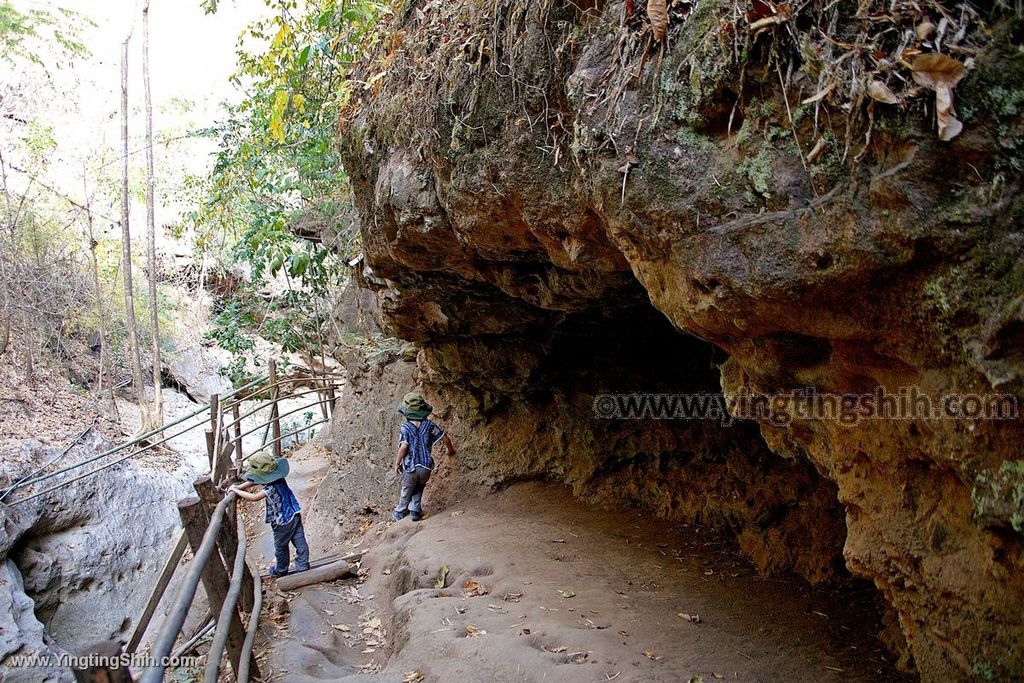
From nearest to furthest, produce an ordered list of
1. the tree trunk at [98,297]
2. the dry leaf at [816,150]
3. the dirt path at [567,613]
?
1. the dry leaf at [816,150]
2. the dirt path at [567,613]
3. the tree trunk at [98,297]

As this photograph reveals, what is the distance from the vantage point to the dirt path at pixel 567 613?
12.3 ft

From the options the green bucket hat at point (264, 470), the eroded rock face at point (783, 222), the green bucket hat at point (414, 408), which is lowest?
the green bucket hat at point (264, 470)

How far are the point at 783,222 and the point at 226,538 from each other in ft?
13.5

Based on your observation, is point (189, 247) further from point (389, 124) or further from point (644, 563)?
point (644, 563)

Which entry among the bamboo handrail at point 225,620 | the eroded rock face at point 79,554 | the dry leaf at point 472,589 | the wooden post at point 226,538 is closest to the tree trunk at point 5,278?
the eroded rock face at point 79,554

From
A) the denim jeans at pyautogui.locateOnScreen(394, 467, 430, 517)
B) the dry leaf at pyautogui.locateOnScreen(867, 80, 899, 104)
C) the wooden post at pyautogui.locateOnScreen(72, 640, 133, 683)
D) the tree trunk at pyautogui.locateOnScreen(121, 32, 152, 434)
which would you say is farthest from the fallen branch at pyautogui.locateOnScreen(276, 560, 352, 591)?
the tree trunk at pyautogui.locateOnScreen(121, 32, 152, 434)

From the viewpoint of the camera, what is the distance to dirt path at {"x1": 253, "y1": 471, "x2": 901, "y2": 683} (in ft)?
12.3

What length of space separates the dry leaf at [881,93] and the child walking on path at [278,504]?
15.7 ft

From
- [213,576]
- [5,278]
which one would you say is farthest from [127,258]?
[213,576]

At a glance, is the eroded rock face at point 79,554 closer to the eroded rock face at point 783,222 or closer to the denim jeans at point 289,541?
the denim jeans at point 289,541

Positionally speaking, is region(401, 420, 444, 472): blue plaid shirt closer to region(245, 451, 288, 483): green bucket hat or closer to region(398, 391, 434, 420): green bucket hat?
region(398, 391, 434, 420): green bucket hat

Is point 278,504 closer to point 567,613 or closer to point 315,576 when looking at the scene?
point 315,576

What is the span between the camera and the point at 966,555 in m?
2.49

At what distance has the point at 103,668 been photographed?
2.16 m
